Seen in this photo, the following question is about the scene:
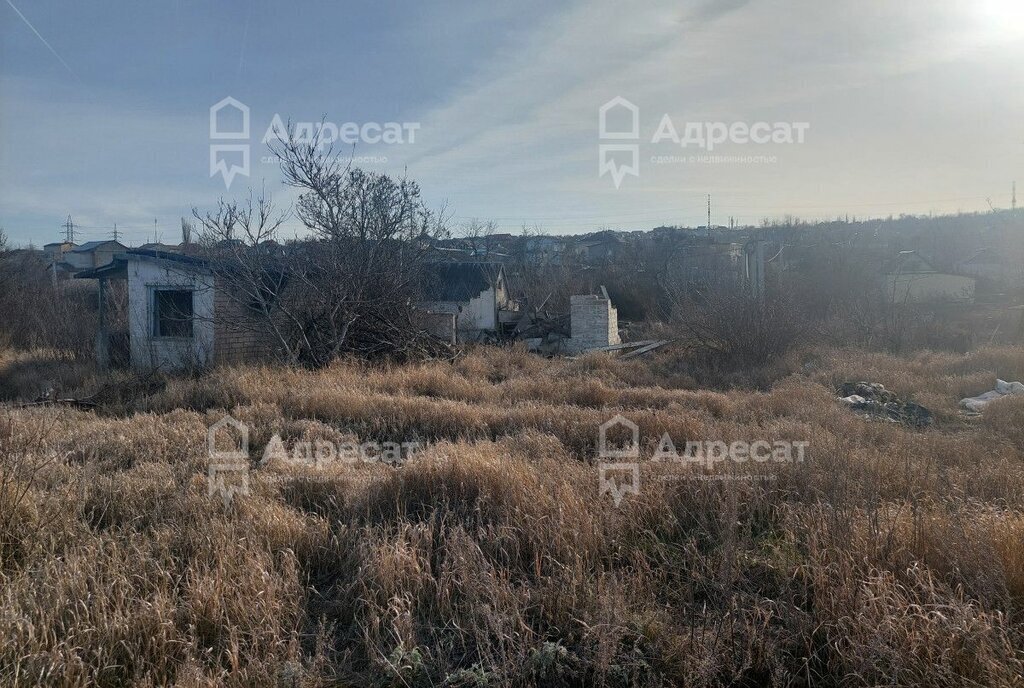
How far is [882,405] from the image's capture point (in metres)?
8.73

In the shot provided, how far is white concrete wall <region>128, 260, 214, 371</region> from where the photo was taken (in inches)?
512

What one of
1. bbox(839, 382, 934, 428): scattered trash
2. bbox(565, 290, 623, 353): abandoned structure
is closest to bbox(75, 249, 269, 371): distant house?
bbox(565, 290, 623, 353): abandoned structure

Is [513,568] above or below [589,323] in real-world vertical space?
below

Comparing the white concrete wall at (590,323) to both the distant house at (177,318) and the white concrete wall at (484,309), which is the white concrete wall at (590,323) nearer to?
the white concrete wall at (484,309)

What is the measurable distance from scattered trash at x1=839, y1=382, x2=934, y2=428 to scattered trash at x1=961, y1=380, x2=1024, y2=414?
66 centimetres

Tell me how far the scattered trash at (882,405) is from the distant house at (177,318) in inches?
437

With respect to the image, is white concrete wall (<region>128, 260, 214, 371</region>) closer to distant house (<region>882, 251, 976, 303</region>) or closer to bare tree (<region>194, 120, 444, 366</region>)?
bare tree (<region>194, 120, 444, 366</region>)

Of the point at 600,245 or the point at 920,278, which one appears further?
the point at 600,245

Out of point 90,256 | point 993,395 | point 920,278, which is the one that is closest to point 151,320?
point 993,395

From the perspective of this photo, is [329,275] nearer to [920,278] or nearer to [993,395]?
[993,395]

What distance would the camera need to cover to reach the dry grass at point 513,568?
2803 millimetres

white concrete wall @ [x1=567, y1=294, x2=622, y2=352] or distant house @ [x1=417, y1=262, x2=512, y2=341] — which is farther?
distant house @ [x1=417, y1=262, x2=512, y2=341]

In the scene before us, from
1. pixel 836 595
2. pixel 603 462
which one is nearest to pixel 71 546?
pixel 603 462

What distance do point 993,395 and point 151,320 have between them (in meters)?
15.2
